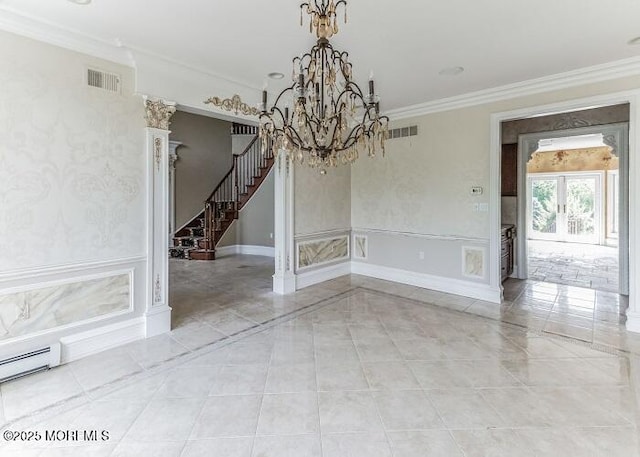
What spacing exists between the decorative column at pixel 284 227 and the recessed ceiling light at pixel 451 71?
2282mm

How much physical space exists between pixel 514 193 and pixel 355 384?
17.2 ft

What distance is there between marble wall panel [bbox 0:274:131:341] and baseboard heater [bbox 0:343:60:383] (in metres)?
0.17

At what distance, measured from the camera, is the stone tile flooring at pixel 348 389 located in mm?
1961

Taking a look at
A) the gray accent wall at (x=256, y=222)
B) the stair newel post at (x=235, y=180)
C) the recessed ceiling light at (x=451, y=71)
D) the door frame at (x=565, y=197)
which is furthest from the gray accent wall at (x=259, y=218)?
the door frame at (x=565, y=197)

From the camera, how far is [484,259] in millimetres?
4770

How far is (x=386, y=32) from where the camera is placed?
2926 millimetres

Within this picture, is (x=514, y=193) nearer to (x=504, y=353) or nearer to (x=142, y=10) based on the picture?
(x=504, y=353)

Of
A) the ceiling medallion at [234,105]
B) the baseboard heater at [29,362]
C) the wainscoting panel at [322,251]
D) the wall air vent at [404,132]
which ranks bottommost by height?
the baseboard heater at [29,362]

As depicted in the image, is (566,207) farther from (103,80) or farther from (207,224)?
(103,80)

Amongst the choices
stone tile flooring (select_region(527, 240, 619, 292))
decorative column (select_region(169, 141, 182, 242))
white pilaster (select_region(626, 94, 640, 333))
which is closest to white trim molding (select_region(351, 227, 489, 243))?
white pilaster (select_region(626, 94, 640, 333))

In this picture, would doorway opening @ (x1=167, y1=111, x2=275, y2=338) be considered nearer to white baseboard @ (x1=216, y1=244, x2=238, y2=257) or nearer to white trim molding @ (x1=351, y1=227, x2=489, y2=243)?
white baseboard @ (x1=216, y1=244, x2=238, y2=257)

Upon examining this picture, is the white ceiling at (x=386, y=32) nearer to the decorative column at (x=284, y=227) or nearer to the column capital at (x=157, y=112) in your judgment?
the column capital at (x=157, y=112)

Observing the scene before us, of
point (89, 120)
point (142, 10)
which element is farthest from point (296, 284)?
point (142, 10)

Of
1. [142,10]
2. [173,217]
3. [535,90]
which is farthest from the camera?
[173,217]
